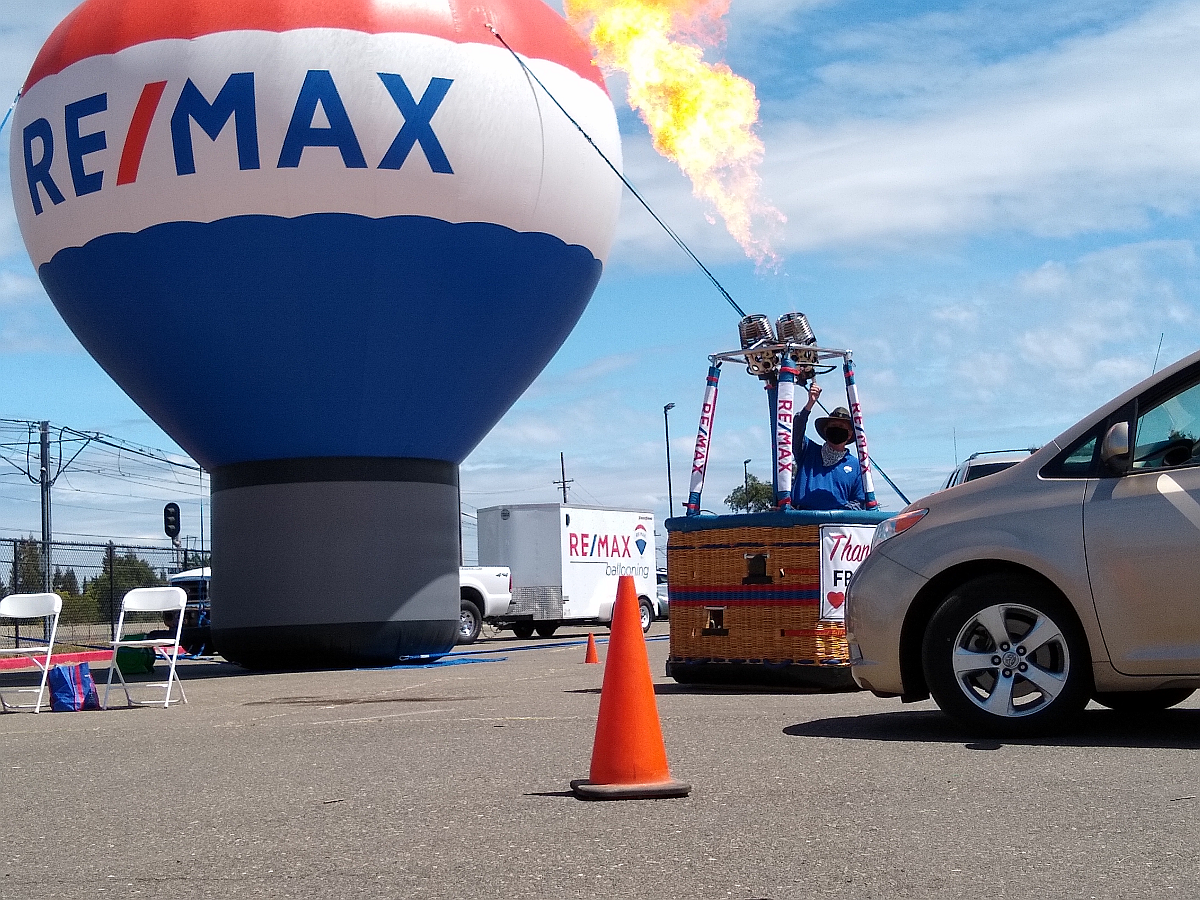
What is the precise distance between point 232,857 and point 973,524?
14.0 ft

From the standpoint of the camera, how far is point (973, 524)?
7652 millimetres

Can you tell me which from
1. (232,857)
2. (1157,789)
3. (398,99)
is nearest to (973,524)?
(1157,789)

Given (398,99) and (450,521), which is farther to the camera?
(450,521)

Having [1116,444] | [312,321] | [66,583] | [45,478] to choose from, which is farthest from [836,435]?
[45,478]

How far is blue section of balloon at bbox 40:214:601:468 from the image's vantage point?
16.1 metres

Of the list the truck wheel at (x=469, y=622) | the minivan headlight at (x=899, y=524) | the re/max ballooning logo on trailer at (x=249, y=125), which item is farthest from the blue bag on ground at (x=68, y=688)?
the truck wheel at (x=469, y=622)

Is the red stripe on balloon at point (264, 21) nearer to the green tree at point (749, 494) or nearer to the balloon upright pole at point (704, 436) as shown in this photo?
the balloon upright pole at point (704, 436)

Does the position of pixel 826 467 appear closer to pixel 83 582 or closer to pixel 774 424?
pixel 774 424

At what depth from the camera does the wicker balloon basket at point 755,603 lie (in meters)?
11.4

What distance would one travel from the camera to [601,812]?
5562 mm

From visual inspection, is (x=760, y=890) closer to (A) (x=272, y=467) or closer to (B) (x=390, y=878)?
(B) (x=390, y=878)

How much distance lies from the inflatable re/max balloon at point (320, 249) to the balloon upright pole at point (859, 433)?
220 inches

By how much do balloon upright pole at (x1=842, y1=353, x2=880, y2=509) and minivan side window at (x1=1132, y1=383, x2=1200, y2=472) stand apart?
15.8 feet

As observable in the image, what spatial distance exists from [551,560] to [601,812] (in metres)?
24.2
